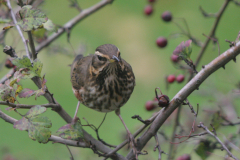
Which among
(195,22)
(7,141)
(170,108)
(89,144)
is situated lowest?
(7,141)

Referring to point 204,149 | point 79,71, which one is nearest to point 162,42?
point 79,71

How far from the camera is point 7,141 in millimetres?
4309

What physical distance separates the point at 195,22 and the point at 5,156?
399 cm

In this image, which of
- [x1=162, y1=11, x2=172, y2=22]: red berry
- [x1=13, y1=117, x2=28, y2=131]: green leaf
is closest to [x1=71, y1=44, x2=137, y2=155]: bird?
[x1=162, y1=11, x2=172, y2=22]: red berry

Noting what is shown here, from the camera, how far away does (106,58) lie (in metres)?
1.62

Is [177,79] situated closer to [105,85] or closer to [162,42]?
[162,42]

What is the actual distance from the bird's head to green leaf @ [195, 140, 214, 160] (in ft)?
1.81

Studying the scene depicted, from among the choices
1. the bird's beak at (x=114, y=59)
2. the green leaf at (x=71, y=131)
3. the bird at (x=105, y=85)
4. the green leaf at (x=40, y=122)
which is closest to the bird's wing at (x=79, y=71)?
the bird at (x=105, y=85)

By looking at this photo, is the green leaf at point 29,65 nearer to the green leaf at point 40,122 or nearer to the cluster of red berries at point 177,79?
the green leaf at point 40,122

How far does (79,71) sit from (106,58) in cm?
51

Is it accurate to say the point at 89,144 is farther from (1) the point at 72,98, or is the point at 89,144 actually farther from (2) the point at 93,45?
(2) the point at 93,45

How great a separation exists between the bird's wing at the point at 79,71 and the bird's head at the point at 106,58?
0.20m

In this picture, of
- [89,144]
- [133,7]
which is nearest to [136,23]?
[133,7]

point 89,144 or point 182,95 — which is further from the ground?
point 182,95
